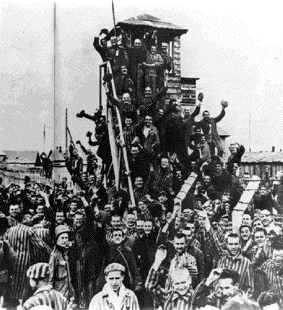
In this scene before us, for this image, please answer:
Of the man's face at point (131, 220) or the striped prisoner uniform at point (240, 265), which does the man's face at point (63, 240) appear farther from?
the striped prisoner uniform at point (240, 265)

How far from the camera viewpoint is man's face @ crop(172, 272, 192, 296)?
15.4ft

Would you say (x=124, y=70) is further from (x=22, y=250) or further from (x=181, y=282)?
(x=181, y=282)

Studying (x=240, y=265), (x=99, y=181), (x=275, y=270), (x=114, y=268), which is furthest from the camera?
(x=99, y=181)

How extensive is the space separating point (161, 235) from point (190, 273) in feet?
1.59

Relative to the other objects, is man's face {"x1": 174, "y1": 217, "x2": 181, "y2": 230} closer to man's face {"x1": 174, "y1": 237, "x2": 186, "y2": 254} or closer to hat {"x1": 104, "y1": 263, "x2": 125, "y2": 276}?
man's face {"x1": 174, "y1": 237, "x2": 186, "y2": 254}

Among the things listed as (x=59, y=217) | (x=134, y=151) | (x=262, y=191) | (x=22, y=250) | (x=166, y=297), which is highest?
(x=134, y=151)

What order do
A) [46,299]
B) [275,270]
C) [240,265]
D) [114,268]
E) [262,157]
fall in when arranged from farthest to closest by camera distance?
[262,157], [275,270], [240,265], [114,268], [46,299]

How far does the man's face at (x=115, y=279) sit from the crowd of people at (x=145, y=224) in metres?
0.01

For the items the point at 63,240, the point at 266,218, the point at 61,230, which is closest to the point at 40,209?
the point at 61,230

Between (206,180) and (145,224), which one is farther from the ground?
(206,180)

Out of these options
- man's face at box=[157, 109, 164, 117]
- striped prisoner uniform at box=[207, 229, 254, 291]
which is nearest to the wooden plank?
striped prisoner uniform at box=[207, 229, 254, 291]

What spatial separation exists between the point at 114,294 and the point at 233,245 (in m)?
1.32

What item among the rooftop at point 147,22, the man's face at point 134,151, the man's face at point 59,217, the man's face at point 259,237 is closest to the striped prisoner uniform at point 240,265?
the man's face at point 259,237

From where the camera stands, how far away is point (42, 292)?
4523 millimetres
